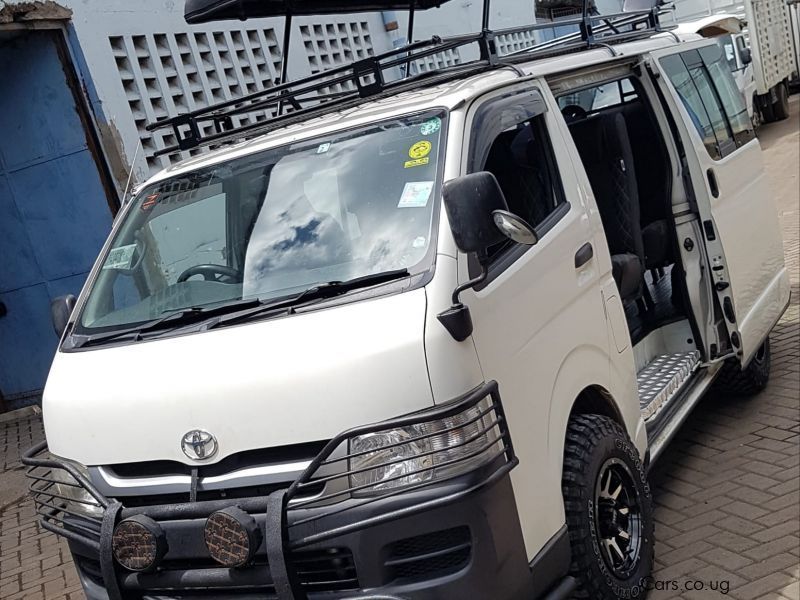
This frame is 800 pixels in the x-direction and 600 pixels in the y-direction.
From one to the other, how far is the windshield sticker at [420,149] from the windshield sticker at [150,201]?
1268mm

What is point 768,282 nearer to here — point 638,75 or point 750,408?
point 750,408

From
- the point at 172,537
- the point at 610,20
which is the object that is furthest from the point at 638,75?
the point at 172,537

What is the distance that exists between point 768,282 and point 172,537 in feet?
13.4

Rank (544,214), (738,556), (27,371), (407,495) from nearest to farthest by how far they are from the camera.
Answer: (407,495) < (544,214) < (738,556) < (27,371)

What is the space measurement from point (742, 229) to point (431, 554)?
3.32 metres

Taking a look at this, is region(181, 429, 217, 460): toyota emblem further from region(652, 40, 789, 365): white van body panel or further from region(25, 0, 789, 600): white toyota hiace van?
region(652, 40, 789, 365): white van body panel

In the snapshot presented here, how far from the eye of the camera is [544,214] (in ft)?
12.1

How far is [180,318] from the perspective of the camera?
11.0 ft

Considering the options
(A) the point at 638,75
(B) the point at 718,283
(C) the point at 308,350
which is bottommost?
(B) the point at 718,283

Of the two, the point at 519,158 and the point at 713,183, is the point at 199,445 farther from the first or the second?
the point at 713,183

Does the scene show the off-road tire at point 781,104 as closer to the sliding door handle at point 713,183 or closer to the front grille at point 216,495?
the sliding door handle at point 713,183

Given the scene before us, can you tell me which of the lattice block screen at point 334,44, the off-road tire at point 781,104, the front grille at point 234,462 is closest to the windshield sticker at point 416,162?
the front grille at point 234,462

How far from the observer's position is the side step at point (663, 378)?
14.6 feet

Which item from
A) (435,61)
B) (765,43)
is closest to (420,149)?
(435,61)
